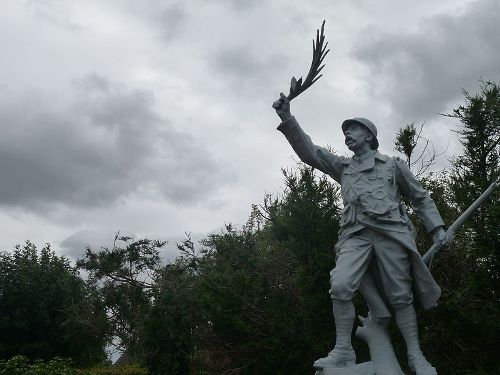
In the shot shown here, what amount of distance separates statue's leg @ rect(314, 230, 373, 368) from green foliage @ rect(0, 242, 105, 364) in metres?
22.4

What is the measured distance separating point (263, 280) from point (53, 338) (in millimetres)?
15230

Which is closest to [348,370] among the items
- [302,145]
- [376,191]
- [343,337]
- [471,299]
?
[343,337]

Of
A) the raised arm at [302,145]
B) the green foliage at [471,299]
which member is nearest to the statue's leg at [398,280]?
the raised arm at [302,145]

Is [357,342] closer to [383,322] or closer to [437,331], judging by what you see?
[437,331]

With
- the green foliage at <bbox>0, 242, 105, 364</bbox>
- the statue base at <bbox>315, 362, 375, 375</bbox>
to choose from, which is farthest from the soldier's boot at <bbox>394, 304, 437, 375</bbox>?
the green foliage at <bbox>0, 242, 105, 364</bbox>

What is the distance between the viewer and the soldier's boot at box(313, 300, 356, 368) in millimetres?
5480

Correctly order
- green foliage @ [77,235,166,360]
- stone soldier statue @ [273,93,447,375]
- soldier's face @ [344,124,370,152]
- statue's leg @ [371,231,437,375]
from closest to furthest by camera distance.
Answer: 1. stone soldier statue @ [273,93,447,375]
2. statue's leg @ [371,231,437,375]
3. soldier's face @ [344,124,370,152]
4. green foliage @ [77,235,166,360]

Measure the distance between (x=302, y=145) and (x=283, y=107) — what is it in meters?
0.42

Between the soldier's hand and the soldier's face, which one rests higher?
Result: the soldier's hand

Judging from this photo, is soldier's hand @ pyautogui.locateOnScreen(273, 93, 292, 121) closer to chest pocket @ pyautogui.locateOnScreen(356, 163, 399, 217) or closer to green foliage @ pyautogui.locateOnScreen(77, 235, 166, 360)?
chest pocket @ pyautogui.locateOnScreen(356, 163, 399, 217)

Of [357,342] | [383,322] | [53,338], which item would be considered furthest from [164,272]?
[383,322]

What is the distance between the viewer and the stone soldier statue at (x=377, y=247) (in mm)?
5551

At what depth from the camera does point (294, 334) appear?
15062 millimetres

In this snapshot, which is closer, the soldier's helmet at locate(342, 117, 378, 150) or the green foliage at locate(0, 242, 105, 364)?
the soldier's helmet at locate(342, 117, 378, 150)
